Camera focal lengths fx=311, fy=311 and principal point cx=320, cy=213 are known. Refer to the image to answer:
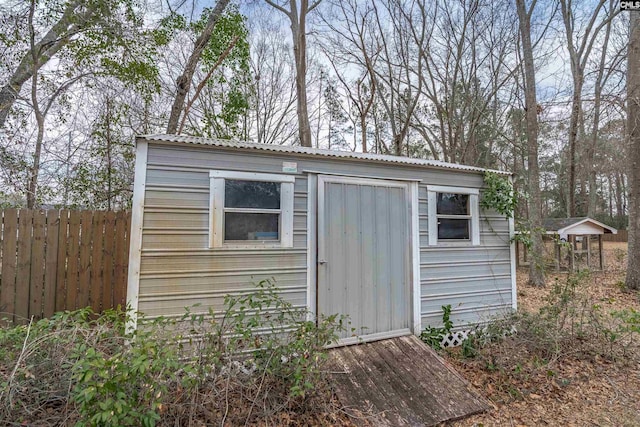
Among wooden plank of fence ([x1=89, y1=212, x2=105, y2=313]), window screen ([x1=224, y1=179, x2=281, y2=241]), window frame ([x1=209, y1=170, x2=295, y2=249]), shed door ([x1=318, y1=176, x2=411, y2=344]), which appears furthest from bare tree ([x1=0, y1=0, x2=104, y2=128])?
shed door ([x1=318, y1=176, x2=411, y2=344])

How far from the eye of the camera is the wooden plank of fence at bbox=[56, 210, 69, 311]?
158 inches

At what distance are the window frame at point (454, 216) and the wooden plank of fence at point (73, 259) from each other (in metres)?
4.79

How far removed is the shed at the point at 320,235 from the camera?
10.6 feet

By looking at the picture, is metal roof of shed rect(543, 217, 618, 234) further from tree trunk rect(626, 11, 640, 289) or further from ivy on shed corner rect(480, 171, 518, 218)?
ivy on shed corner rect(480, 171, 518, 218)

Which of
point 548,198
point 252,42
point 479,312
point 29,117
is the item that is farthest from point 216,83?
point 548,198

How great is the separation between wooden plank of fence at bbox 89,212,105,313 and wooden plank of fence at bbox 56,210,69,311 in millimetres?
286

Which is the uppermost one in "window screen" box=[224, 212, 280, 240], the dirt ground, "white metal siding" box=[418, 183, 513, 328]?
"window screen" box=[224, 212, 280, 240]

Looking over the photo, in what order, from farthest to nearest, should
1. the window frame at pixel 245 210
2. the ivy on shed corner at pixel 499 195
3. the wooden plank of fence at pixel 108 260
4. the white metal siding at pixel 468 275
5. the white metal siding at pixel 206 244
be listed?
the ivy on shed corner at pixel 499 195 → the white metal siding at pixel 468 275 → the wooden plank of fence at pixel 108 260 → the window frame at pixel 245 210 → the white metal siding at pixel 206 244

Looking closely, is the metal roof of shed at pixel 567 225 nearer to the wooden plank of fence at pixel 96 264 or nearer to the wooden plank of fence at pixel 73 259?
the wooden plank of fence at pixel 96 264

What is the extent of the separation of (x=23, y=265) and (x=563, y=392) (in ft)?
21.3

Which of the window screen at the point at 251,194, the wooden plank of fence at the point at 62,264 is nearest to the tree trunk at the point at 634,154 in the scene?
the window screen at the point at 251,194

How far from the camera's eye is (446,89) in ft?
43.1

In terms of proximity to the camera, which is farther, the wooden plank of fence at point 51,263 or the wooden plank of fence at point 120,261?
the wooden plank of fence at point 120,261

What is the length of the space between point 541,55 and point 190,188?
1362 centimetres
